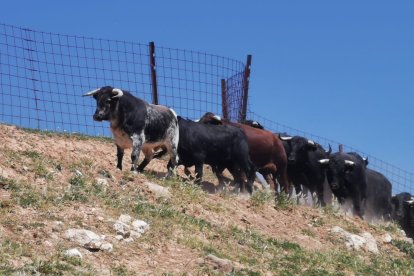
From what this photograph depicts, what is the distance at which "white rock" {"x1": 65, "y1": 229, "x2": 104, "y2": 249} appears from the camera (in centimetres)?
984

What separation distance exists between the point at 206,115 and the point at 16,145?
5.55 meters

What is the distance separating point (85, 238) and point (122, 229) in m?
0.77

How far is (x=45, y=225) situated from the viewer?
10016 mm

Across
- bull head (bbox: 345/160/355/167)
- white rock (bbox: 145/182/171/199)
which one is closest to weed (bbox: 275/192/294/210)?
white rock (bbox: 145/182/171/199)

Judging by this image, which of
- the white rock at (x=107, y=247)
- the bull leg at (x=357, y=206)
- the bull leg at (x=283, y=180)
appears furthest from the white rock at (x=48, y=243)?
the bull leg at (x=357, y=206)

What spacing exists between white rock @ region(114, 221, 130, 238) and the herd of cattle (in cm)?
437

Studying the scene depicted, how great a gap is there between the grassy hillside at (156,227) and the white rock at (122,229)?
3.3 inches

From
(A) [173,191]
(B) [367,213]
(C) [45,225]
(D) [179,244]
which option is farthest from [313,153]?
(C) [45,225]

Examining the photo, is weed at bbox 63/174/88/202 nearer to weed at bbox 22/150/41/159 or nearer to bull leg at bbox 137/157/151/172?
weed at bbox 22/150/41/159

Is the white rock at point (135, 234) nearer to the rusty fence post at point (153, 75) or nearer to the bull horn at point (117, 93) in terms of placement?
the bull horn at point (117, 93)

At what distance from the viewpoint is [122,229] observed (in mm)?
10617

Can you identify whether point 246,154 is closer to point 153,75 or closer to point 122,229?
point 153,75

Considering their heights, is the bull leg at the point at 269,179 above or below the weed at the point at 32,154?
below

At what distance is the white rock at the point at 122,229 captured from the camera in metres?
10.5
